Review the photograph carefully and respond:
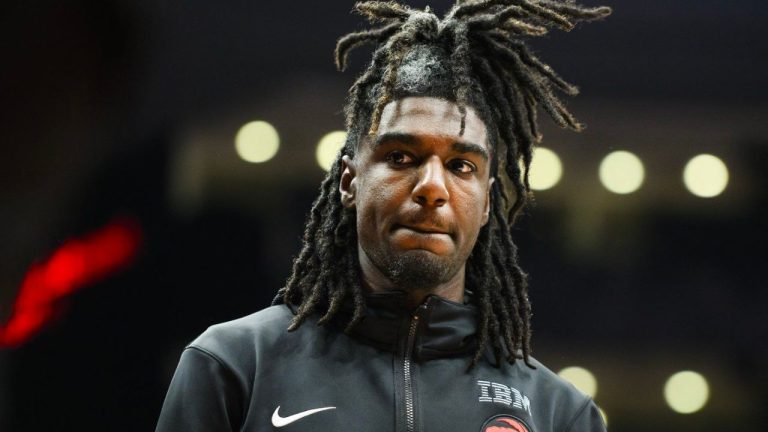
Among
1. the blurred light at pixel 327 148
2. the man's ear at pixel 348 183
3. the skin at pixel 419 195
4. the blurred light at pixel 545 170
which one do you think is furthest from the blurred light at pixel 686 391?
the man's ear at pixel 348 183

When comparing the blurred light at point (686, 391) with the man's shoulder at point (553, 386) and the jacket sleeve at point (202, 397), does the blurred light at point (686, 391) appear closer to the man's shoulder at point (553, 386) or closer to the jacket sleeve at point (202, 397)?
the man's shoulder at point (553, 386)

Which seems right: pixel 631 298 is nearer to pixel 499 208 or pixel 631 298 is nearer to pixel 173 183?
pixel 499 208

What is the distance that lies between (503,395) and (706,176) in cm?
140

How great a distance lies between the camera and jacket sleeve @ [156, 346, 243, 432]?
1.59 metres

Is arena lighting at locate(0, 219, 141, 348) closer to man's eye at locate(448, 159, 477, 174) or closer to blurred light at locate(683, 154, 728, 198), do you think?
man's eye at locate(448, 159, 477, 174)

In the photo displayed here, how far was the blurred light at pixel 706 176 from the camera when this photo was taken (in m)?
2.84

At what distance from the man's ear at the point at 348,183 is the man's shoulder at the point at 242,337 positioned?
0.24 m

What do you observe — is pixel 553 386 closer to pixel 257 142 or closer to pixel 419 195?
pixel 419 195

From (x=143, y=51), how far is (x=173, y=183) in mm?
374

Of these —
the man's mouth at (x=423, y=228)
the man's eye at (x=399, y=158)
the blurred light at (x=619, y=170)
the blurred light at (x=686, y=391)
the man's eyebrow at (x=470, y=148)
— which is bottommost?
the blurred light at (x=686, y=391)

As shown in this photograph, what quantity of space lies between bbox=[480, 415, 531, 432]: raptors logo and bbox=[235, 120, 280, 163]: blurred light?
1.31 meters

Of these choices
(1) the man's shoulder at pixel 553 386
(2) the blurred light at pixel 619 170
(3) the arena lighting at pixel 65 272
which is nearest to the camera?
(1) the man's shoulder at pixel 553 386

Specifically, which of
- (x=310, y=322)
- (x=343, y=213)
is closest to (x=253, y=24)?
(x=343, y=213)

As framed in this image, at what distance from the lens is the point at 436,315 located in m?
1.73
